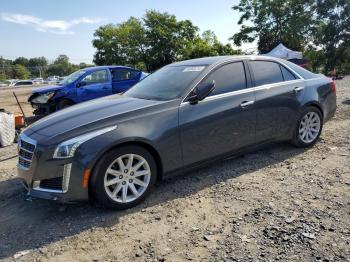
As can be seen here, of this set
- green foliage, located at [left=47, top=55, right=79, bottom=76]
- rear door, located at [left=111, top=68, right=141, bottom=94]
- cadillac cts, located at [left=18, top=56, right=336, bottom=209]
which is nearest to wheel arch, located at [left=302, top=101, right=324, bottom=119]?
cadillac cts, located at [left=18, top=56, right=336, bottom=209]

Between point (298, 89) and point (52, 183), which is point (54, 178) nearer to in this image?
point (52, 183)

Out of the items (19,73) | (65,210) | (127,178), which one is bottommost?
(65,210)

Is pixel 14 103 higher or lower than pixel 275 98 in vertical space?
lower

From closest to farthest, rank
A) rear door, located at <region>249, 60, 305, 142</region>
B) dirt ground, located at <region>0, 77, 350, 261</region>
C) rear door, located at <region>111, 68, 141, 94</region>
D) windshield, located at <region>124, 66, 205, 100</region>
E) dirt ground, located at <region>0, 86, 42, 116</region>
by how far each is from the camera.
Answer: dirt ground, located at <region>0, 77, 350, 261</region>
windshield, located at <region>124, 66, 205, 100</region>
rear door, located at <region>249, 60, 305, 142</region>
rear door, located at <region>111, 68, 141, 94</region>
dirt ground, located at <region>0, 86, 42, 116</region>

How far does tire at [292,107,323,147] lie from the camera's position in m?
5.39

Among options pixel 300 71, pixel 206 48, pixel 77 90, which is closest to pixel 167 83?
pixel 300 71

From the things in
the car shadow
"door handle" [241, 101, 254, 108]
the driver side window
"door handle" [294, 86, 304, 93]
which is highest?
the driver side window

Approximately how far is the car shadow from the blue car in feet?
18.9

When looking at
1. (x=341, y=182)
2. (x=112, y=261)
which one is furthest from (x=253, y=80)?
(x=112, y=261)

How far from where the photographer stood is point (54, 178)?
3.55 meters

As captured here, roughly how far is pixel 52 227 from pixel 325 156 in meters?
3.88

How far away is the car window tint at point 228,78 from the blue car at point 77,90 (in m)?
5.90

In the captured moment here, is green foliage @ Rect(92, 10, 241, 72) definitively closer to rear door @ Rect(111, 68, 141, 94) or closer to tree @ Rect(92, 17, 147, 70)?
tree @ Rect(92, 17, 147, 70)

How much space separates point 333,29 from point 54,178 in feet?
134
